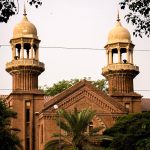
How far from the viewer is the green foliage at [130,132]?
51250 millimetres

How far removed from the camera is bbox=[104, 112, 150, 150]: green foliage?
5125 cm

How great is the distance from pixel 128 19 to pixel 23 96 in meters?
44.2

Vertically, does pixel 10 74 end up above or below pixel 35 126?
above

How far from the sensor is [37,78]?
61.8m

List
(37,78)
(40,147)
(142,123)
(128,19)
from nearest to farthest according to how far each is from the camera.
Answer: (128,19)
(142,123)
(40,147)
(37,78)

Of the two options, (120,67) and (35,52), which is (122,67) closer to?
(120,67)

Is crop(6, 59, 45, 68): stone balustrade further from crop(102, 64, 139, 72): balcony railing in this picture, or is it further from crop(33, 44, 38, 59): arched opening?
crop(102, 64, 139, 72): balcony railing

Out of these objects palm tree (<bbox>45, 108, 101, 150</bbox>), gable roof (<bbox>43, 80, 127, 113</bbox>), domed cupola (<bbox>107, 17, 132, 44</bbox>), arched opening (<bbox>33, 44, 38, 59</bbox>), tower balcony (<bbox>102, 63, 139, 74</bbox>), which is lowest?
palm tree (<bbox>45, 108, 101, 150</bbox>)

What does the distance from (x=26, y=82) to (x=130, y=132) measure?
43.3 feet

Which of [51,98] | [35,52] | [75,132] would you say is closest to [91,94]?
[51,98]

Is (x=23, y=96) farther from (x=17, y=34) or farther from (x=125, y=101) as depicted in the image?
(x=125, y=101)

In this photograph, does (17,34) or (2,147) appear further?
(17,34)

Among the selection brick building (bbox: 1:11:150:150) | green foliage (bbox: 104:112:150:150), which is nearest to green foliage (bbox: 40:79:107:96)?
brick building (bbox: 1:11:150:150)

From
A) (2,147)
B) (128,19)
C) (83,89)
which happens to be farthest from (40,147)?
(128,19)
